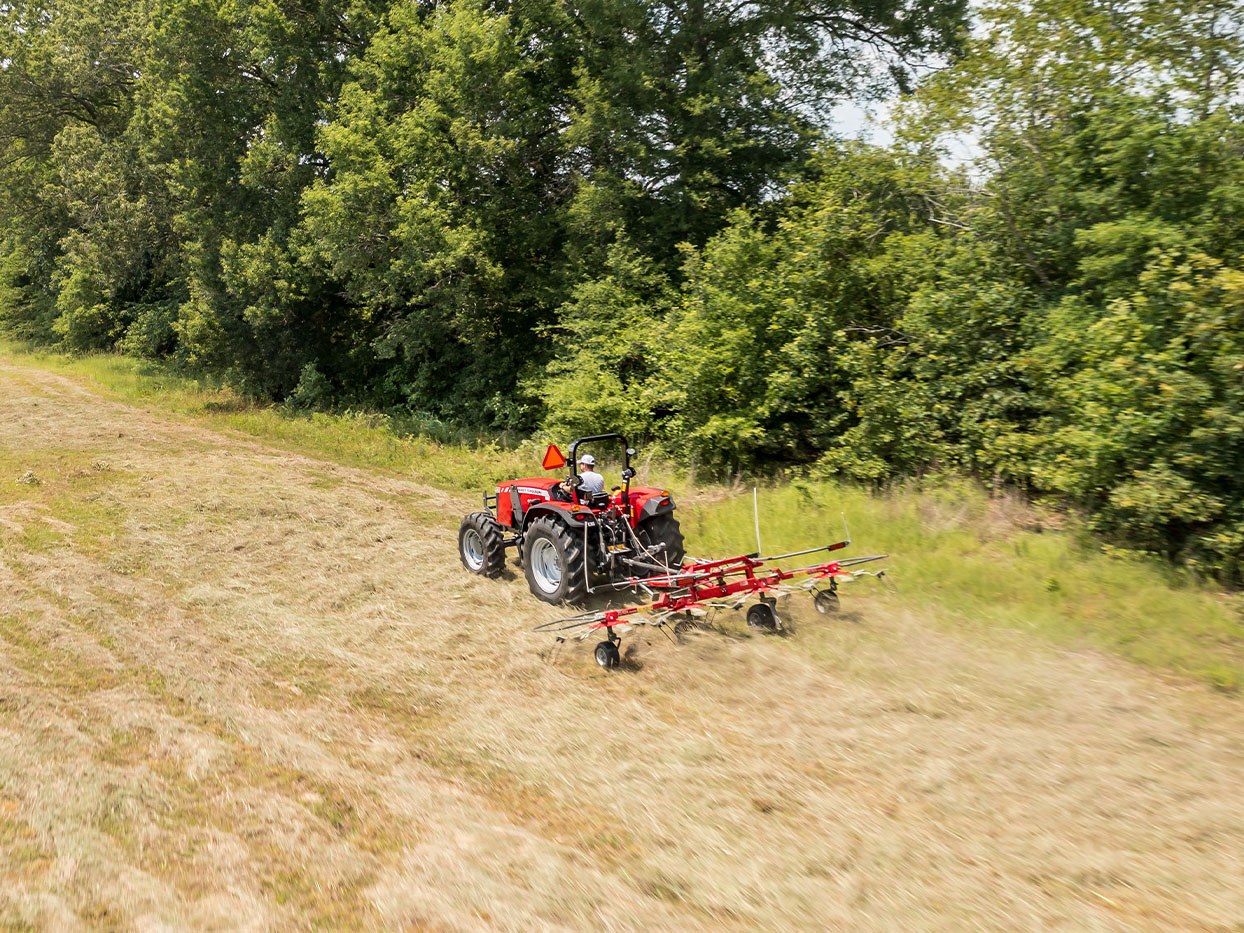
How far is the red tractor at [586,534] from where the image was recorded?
25.0ft

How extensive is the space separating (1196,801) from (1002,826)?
1.09m

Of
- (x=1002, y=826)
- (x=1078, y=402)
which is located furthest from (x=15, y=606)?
(x=1078, y=402)

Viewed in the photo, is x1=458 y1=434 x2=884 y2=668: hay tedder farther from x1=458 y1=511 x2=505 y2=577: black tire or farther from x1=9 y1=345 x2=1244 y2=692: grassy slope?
x1=9 y1=345 x2=1244 y2=692: grassy slope

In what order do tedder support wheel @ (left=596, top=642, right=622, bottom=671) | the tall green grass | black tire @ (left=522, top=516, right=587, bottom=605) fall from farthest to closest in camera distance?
black tire @ (left=522, top=516, right=587, bottom=605)
the tall green grass
tedder support wheel @ (left=596, top=642, right=622, bottom=671)

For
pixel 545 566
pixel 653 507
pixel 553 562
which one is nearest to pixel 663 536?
pixel 653 507

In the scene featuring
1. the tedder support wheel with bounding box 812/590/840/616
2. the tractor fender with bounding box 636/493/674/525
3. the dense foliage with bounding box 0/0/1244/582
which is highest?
the dense foliage with bounding box 0/0/1244/582

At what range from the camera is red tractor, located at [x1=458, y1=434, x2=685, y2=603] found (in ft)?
25.0

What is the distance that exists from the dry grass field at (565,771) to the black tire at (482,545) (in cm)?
32

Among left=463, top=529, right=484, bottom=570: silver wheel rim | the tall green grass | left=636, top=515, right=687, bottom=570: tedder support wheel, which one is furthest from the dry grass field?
left=636, top=515, right=687, bottom=570: tedder support wheel

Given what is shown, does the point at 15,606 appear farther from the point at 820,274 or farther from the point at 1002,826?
the point at 820,274

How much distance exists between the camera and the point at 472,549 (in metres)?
9.19

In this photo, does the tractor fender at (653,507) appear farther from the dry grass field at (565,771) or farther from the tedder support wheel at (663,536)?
the dry grass field at (565,771)

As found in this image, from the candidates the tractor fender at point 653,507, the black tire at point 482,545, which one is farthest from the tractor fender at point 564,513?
the black tire at point 482,545

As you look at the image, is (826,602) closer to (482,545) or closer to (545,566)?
(545,566)
